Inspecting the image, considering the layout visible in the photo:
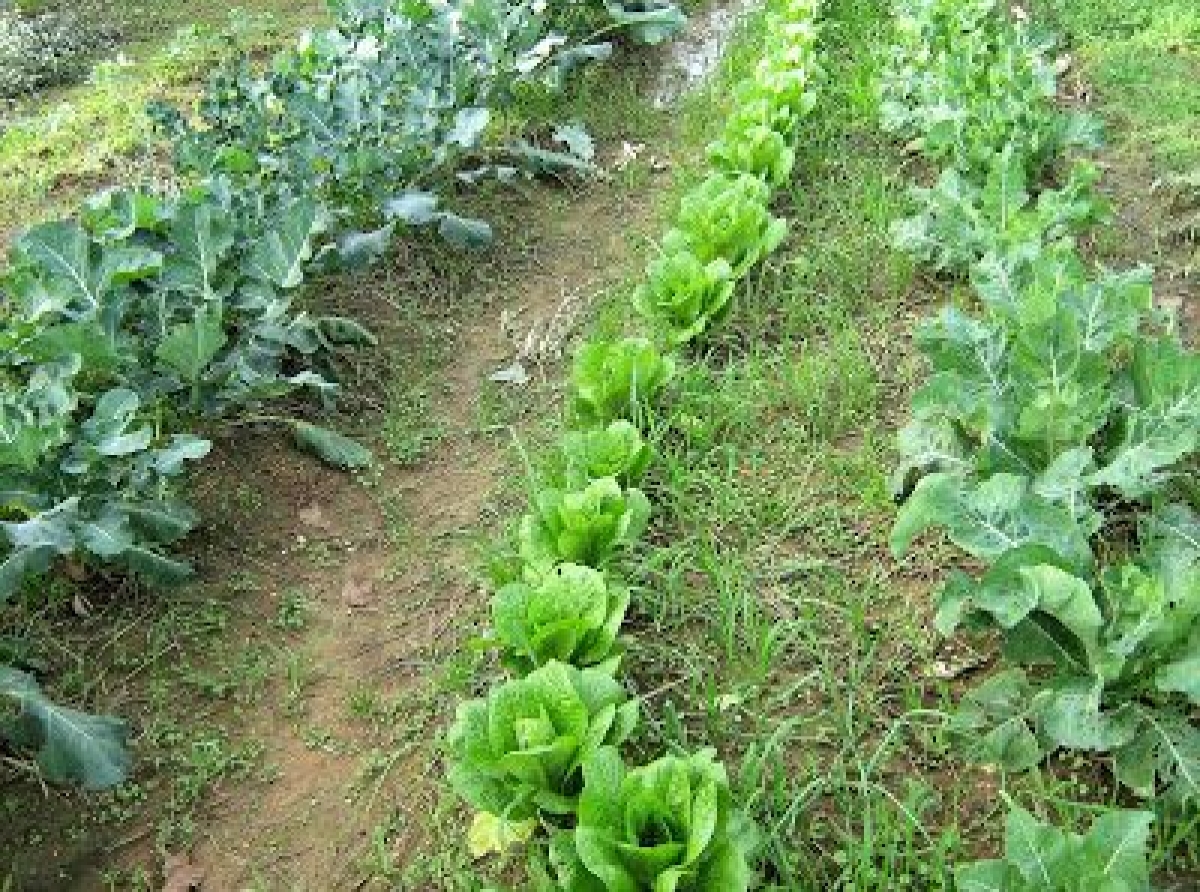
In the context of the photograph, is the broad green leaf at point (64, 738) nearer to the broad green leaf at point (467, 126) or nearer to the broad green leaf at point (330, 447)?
the broad green leaf at point (330, 447)

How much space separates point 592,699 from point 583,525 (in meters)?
0.59

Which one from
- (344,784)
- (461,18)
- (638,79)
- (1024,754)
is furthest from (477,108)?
(1024,754)

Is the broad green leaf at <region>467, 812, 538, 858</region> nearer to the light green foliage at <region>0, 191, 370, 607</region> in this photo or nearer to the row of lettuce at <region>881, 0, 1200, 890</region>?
the row of lettuce at <region>881, 0, 1200, 890</region>

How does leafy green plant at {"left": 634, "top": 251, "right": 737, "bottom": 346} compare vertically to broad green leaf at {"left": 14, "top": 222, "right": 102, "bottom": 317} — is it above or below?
below

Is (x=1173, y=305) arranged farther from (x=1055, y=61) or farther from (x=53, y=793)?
(x=53, y=793)

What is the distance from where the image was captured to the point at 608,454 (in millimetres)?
3385

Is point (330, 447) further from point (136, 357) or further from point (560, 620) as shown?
point (560, 620)

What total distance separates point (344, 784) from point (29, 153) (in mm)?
4561

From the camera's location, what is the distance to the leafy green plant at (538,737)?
250cm

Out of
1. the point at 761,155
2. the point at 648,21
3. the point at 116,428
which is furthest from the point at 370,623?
the point at 648,21

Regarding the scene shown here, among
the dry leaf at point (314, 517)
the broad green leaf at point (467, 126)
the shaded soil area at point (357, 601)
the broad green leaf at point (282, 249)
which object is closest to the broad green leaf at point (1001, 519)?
the shaded soil area at point (357, 601)

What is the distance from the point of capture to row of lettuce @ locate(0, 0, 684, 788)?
3244 mm

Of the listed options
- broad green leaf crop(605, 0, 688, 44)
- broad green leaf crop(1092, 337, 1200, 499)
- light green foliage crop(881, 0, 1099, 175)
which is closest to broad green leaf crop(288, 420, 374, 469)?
broad green leaf crop(1092, 337, 1200, 499)

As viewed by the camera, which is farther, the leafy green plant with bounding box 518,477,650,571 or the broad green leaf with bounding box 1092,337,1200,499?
the leafy green plant with bounding box 518,477,650,571
